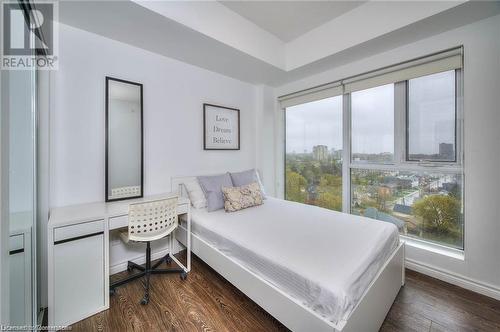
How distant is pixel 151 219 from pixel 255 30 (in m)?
2.50

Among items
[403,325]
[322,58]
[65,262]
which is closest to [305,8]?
[322,58]

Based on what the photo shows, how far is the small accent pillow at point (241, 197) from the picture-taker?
2484mm

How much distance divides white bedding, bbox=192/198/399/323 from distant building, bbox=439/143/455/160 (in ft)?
3.42

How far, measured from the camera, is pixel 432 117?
7.54ft

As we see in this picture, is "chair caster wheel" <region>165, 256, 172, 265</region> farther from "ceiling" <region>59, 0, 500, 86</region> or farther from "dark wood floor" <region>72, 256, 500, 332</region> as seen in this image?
"ceiling" <region>59, 0, 500, 86</region>

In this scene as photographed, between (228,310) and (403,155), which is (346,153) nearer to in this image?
(403,155)

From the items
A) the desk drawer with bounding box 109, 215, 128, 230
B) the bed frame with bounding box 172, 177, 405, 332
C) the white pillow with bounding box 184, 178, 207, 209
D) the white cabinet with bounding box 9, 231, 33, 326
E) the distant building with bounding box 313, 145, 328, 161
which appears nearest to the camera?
the white cabinet with bounding box 9, 231, 33, 326

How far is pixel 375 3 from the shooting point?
84.8 inches

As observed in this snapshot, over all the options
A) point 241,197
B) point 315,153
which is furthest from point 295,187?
point 241,197

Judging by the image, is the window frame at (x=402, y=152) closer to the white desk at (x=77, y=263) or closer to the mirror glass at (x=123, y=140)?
the mirror glass at (x=123, y=140)

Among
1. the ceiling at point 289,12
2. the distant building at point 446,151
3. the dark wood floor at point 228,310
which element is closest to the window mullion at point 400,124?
the distant building at point 446,151

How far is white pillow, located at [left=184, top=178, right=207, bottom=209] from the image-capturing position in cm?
257

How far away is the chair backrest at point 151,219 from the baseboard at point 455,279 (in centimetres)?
268
